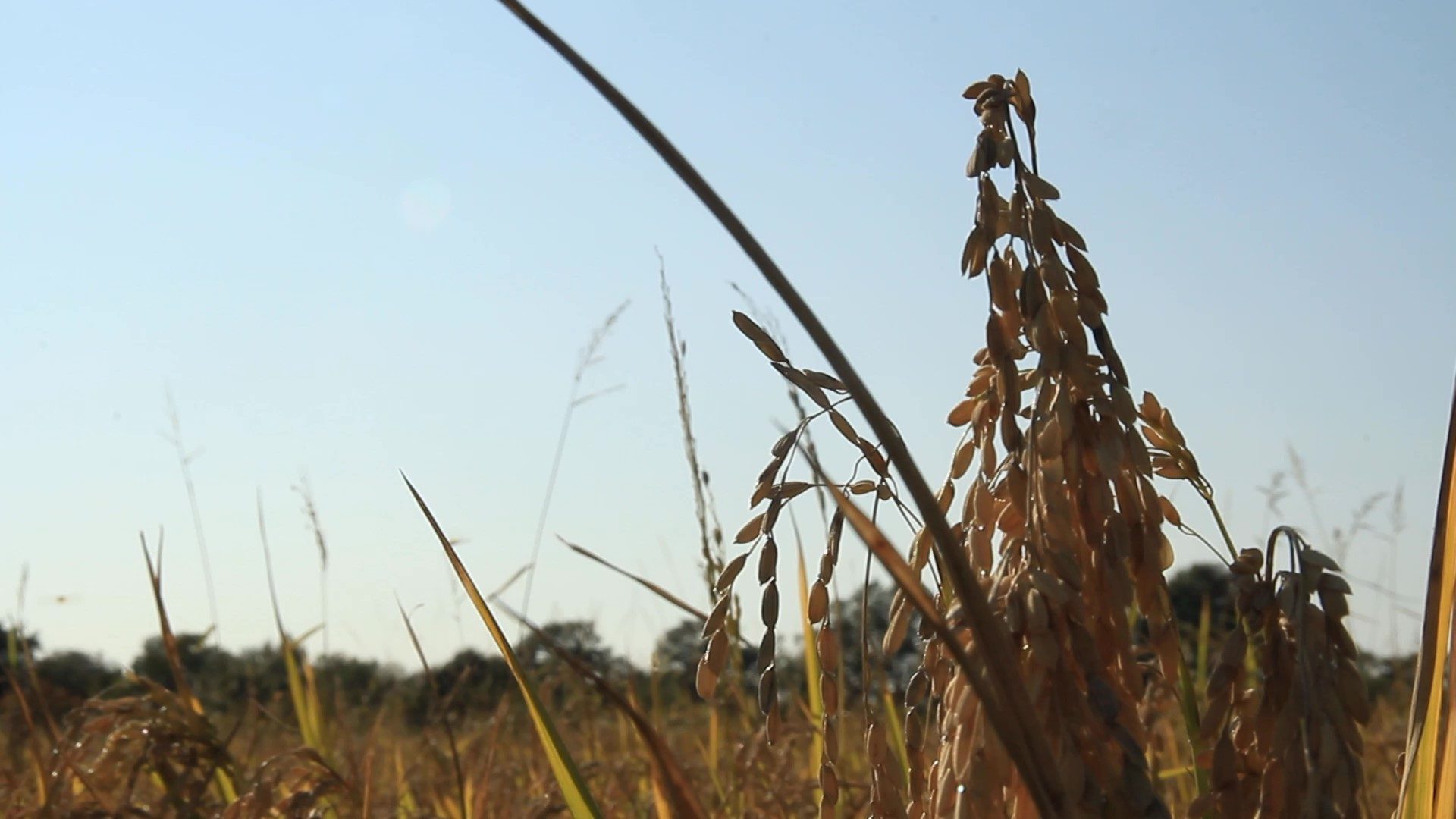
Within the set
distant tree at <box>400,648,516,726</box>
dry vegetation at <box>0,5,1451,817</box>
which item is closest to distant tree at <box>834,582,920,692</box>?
dry vegetation at <box>0,5,1451,817</box>

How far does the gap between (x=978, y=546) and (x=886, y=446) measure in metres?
0.42

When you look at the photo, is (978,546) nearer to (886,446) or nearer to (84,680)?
(886,446)

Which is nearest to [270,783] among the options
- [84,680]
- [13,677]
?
[13,677]

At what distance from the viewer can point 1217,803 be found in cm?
96

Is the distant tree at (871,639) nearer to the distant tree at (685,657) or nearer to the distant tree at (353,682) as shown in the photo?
the distant tree at (685,657)

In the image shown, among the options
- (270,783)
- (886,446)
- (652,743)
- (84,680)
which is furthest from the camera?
(84,680)

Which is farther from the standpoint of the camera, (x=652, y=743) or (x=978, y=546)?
(x=978, y=546)

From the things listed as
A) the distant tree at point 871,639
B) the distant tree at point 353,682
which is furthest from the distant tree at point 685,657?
the distant tree at point 353,682

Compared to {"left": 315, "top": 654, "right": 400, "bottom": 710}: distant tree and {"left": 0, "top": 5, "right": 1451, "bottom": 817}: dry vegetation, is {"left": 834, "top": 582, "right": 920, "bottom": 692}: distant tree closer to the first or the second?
{"left": 0, "top": 5, "right": 1451, "bottom": 817}: dry vegetation

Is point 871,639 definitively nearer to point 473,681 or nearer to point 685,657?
point 685,657

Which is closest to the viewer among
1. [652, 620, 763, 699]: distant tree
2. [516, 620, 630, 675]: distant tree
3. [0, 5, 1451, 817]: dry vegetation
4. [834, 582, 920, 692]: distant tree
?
[0, 5, 1451, 817]: dry vegetation

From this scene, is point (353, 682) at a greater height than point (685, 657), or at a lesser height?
greater

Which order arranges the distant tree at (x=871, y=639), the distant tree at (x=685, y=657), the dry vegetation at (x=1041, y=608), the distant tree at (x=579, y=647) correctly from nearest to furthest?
the dry vegetation at (x=1041, y=608) → the distant tree at (x=871, y=639) → the distant tree at (x=685, y=657) → the distant tree at (x=579, y=647)

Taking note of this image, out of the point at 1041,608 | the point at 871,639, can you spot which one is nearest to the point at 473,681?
the point at 871,639
